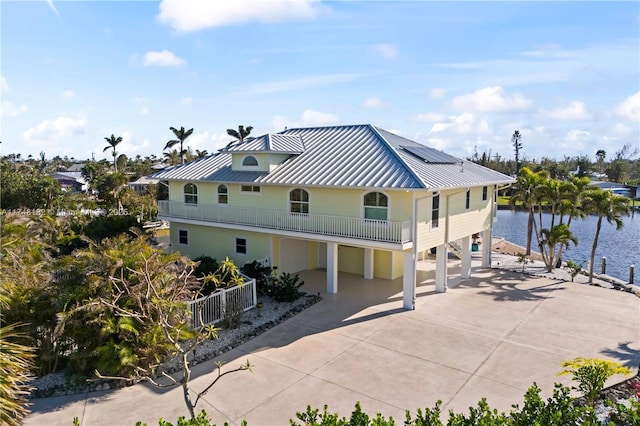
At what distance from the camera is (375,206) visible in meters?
17.8

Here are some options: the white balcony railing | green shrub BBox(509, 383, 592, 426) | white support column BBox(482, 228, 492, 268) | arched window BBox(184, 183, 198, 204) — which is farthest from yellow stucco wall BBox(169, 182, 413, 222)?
green shrub BBox(509, 383, 592, 426)

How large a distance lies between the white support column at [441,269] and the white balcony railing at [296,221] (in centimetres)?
334

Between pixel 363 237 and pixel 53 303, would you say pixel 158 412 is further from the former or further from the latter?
pixel 363 237

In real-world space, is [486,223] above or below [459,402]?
above

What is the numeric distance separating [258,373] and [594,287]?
1675cm

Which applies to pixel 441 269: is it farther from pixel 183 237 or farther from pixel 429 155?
pixel 183 237

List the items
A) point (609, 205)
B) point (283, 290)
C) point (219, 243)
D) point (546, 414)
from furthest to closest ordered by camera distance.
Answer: point (219, 243) < point (609, 205) < point (283, 290) < point (546, 414)

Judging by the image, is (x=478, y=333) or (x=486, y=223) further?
(x=486, y=223)

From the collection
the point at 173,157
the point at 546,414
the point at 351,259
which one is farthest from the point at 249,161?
the point at 173,157

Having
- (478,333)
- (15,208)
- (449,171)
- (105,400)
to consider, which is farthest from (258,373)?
(15,208)

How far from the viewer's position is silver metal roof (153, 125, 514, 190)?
1720 cm

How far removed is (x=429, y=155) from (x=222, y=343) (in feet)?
41.7

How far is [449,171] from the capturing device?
19.2 m

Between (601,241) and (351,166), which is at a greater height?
(351,166)
